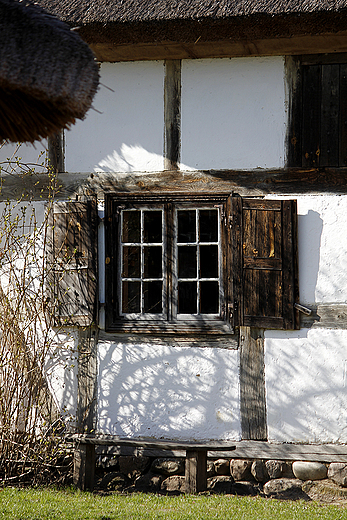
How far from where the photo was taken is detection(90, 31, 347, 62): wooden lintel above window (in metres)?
3.95

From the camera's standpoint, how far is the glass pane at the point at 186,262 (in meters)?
5.72

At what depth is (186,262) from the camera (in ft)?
19.5

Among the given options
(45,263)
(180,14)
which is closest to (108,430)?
(45,263)

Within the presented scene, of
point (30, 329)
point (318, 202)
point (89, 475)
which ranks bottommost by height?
point (89, 475)

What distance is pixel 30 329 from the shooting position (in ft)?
13.4

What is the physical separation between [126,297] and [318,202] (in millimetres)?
1790

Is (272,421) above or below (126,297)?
below

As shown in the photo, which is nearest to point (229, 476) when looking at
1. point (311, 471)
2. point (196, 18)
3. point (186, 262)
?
point (311, 471)

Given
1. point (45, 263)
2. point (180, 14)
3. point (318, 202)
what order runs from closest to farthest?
point (180, 14)
point (318, 202)
point (45, 263)

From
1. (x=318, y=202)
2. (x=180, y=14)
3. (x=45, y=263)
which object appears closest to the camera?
(x=180, y=14)

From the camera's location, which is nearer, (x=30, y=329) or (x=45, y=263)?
(x=30, y=329)

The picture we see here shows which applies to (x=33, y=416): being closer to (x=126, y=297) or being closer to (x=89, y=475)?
(x=89, y=475)

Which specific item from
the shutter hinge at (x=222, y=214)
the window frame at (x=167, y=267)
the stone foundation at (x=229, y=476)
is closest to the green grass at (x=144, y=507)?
the stone foundation at (x=229, y=476)

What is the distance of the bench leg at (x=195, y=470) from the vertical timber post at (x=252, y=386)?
45cm
